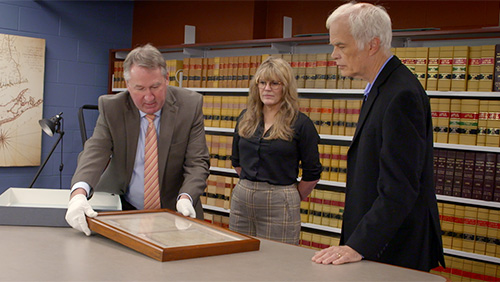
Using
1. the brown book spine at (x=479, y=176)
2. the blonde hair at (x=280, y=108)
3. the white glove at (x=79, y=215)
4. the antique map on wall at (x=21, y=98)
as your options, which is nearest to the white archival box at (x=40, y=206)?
the white glove at (x=79, y=215)

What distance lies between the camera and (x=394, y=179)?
4.93 ft

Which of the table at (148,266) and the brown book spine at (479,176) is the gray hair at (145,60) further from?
the brown book spine at (479,176)

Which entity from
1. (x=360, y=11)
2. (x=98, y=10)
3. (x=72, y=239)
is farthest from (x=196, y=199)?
(x=98, y=10)

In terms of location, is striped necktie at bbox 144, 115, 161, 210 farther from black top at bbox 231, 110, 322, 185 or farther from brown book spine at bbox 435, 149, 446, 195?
brown book spine at bbox 435, 149, 446, 195

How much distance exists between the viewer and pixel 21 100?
504cm

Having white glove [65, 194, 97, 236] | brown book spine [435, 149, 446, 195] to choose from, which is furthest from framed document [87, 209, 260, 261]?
brown book spine [435, 149, 446, 195]

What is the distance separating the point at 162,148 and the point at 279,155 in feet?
2.51

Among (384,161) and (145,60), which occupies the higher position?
(145,60)

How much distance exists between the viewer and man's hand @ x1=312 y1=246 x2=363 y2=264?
146 cm

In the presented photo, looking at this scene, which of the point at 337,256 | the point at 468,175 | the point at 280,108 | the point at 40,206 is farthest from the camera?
the point at 468,175

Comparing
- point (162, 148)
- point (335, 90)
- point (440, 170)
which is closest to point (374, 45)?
point (162, 148)

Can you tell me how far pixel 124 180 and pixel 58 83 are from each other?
11.6 ft

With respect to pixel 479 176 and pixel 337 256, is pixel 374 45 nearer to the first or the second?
pixel 337 256

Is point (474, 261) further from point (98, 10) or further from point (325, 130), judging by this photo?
point (98, 10)
